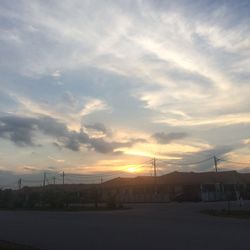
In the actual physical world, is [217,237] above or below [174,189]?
below

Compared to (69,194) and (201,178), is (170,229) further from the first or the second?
(201,178)

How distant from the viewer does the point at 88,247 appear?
14.9 meters

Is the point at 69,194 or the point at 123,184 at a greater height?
the point at 123,184

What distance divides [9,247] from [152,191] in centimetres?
6416

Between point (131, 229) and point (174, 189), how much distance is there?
56.3m

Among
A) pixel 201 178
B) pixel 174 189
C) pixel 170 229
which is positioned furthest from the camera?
pixel 201 178

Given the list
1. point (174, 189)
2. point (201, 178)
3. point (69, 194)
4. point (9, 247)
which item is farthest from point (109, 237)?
point (201, 178)

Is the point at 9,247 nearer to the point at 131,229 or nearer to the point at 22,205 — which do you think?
the point at 131,229

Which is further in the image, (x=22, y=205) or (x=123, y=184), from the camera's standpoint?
(x=123, y=184)

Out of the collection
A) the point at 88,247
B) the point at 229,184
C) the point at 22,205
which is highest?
the point at 229,184

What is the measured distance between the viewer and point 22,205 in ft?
178

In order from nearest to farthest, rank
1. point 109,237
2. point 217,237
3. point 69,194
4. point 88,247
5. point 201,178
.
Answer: point 88,247 → point 217,237 → point 109,237 → point 69,194 → point 201,178

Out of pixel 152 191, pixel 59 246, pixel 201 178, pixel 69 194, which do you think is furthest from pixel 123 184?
pixel 59 246

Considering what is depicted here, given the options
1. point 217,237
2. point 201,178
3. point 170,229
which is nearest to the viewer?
point 217,237
